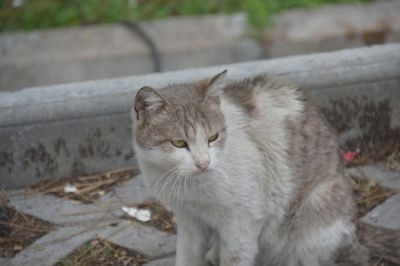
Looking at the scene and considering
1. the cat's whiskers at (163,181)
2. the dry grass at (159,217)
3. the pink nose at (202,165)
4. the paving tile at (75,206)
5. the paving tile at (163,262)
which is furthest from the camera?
the paving tile at (75,206)

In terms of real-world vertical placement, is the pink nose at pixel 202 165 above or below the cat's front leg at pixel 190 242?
above

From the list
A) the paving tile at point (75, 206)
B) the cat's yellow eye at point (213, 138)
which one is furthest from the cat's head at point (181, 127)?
the paving tile at point (75, 206)

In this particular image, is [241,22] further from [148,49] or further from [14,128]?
[14,128]

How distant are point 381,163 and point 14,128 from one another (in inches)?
78.2

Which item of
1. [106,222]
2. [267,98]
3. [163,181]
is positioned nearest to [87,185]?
[106,222]

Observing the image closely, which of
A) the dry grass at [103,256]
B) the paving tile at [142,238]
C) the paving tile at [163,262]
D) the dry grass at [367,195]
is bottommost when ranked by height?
the paving tile at [163,262]

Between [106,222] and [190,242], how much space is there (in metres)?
0.68

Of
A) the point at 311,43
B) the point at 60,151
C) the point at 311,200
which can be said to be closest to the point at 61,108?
the point at 60,151

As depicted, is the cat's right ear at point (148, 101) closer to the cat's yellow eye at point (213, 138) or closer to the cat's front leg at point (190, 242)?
the cat's yellow eye at point (213, 138)

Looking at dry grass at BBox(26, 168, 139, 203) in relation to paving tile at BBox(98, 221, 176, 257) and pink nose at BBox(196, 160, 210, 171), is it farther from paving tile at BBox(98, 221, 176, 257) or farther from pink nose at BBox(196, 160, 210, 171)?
pink nose at BBox(196, 160, 210, 171)

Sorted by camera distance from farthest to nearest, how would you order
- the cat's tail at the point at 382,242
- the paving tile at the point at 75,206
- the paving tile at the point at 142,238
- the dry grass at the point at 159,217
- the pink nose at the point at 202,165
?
the paving tile at the point at 75,206, the dry grass at the point at 159,217, the paving tile at the point at 142,238, the cat's tail at the point at 382,242, the pink nose at the point at 202,165

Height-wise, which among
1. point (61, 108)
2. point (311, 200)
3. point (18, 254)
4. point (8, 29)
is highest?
point (8, 29)

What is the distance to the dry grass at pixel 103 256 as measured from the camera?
11.2 ft

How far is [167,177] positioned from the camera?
2.96 metres
